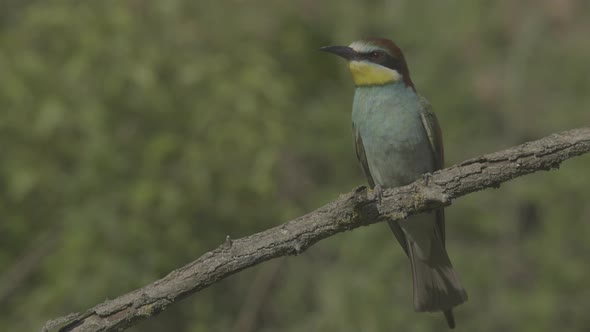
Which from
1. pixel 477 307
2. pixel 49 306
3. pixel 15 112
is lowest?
pixel 477 307

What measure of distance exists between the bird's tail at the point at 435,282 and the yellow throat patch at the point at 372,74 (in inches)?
28.0

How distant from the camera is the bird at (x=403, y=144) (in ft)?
12.0

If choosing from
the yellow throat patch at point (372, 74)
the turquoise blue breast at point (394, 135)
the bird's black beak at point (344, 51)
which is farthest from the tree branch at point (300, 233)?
the bird's black beak at point (344, 51)

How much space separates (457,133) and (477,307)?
3.50 ft

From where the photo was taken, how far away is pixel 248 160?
173 inches

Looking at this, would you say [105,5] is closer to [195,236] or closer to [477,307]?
[195,236]

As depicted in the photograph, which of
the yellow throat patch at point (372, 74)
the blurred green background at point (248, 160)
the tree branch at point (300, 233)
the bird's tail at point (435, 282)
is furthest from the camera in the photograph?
the blurred green background at point (248, 160)

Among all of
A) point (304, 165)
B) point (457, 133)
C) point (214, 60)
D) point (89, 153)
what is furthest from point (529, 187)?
point (89, 153)

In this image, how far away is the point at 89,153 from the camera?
4.34 metres

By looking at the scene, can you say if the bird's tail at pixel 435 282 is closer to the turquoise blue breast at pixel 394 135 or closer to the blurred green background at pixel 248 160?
the turquoise blue breast at pixel 394 135

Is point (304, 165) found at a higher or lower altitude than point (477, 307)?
higher

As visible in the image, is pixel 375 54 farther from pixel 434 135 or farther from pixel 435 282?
pixel 435 282

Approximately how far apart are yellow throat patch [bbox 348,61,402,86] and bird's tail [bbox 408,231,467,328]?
0.71 m

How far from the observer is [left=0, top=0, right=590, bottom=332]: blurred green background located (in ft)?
14.3
